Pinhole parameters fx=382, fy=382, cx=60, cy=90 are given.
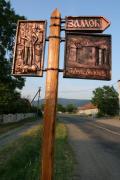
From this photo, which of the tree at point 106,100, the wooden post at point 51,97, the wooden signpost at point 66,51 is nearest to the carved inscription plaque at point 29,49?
the wooden signpost at point 66,51

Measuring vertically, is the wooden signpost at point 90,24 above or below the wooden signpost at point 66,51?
above

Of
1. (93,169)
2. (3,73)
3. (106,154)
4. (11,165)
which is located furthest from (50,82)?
(3,73)

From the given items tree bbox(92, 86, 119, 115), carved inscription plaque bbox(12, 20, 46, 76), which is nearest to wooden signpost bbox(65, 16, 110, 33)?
carved inscription plaque bbox(12, 20, 46, 76)

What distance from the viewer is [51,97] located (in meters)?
5.32

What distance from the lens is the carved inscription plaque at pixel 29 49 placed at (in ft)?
18.4

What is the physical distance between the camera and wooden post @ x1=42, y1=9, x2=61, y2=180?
5.10m

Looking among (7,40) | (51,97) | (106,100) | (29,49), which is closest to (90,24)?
(29,49)

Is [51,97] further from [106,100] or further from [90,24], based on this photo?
[106,100]

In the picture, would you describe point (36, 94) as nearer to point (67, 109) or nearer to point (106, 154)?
point (106, 154)

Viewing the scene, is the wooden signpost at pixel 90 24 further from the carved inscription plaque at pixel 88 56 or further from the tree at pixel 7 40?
the tree at pixel 7 40

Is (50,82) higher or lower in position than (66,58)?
lower

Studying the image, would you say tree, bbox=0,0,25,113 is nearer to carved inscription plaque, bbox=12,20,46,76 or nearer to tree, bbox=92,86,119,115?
carved inscription plaque, bbox=12,20,46,76

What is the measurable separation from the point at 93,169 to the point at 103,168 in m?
0.41

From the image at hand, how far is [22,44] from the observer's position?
5699mm
